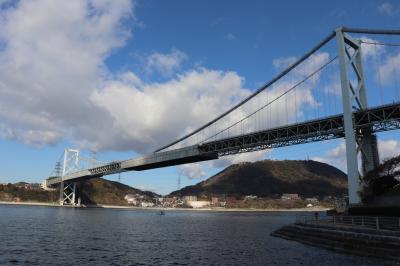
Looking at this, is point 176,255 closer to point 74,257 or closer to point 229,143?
point 74,257

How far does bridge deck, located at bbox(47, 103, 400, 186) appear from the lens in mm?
53500

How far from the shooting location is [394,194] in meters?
43.6

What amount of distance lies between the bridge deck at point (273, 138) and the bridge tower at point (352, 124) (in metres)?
1.54

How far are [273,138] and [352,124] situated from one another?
24619 mm

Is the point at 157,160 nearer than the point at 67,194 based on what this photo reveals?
Yes

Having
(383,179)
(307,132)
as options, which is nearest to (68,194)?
(307,132)

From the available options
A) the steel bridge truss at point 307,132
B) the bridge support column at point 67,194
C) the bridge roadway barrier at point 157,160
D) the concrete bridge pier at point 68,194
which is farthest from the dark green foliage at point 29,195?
the steel bridge truss at point 307,132

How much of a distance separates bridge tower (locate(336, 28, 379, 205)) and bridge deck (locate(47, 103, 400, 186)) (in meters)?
1.54

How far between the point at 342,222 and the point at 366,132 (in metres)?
19.5

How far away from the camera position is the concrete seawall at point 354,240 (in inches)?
1000

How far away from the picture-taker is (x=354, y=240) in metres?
29.1

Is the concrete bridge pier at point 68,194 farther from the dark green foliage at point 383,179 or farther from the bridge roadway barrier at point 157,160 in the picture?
the dark green foliage at point 383,179

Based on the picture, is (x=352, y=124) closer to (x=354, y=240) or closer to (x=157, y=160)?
(x=354, y=240)

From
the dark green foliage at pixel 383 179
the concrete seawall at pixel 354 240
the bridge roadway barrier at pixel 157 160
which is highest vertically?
the bridge roadway barrier at pixel 157 160
